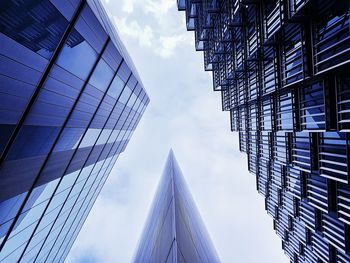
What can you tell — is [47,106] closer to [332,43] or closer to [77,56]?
[77,56]

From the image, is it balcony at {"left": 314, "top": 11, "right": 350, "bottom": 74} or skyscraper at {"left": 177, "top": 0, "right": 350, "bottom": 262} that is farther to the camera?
skyscraper at {"left": 177, "top": 0, "right": 350, "bottom": 262}

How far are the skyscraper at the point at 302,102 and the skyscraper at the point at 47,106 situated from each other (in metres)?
16.5

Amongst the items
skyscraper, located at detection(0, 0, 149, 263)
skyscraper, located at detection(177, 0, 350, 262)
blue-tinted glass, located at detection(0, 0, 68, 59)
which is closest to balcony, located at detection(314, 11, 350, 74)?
skyscraper, located at detection(177, 0, 350, 262)

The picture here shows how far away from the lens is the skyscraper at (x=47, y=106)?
9.58 m

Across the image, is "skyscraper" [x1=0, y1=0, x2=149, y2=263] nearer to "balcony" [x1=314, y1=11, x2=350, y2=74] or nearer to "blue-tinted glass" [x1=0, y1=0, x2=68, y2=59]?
"blue-tinted glass" [x1=0, y1=0, x2=68, y2=59]

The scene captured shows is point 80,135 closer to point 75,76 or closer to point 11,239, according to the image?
point 75,76

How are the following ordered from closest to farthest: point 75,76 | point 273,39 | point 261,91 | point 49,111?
point 49,111 → point 75,76 → point 273,39 → point 261,91

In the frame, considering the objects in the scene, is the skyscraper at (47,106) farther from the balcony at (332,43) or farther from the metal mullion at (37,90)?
the balcony at (332,43)

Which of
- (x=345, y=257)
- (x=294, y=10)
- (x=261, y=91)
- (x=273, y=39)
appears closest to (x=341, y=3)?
(x=294, y=10)

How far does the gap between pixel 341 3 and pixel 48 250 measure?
3371 centimetres

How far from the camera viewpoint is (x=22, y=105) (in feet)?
34.5

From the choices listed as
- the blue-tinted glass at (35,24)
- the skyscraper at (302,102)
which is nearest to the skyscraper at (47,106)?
the blue-tinted glass at (35,24)

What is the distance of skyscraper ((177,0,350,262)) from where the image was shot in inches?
736

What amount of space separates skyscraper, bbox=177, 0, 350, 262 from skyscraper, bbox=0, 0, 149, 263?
16476mm
